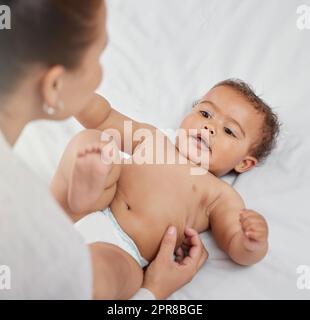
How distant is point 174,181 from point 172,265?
0.38 ft

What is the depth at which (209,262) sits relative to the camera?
0.70m

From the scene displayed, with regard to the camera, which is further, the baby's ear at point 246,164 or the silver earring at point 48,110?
the baby's ear at point 246,164

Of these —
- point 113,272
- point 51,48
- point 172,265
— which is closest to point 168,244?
point 172,265

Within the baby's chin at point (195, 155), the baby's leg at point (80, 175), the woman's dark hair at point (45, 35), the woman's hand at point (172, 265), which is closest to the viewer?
the woman's dark hair at point (45, 35)

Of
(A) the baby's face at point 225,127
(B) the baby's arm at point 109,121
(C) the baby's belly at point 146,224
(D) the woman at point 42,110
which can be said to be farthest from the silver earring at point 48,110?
(A) the baby's face at point 225,127

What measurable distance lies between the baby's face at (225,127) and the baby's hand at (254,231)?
13 cm

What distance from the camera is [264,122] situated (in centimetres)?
83

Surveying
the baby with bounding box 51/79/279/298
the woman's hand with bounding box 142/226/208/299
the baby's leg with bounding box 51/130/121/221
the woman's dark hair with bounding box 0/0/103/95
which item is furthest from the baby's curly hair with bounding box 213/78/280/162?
the woman's dark hair with bounding box 0/0/103/95

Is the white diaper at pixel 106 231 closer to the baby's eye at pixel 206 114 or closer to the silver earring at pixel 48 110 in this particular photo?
the silver earring at pixel 48 110

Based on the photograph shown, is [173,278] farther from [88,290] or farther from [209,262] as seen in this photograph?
[88,290]

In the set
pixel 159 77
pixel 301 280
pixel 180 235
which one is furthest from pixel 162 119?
pixel 301 280

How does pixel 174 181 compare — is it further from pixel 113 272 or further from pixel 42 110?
pixel 42 110

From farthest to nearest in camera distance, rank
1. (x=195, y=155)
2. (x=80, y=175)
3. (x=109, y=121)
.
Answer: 1. (x=195, y=155)
2. (x=109, y=121)
3. (x=80, y=175)

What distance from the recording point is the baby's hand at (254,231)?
655mm
